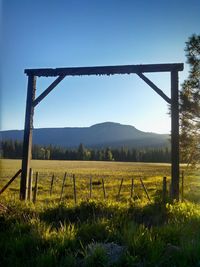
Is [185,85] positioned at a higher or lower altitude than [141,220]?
higher

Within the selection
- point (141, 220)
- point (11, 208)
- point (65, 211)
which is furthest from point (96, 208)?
point (11, 208)

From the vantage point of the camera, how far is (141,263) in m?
6.38

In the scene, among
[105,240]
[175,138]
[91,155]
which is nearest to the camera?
[105,240]

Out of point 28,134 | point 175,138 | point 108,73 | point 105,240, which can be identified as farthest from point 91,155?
point 105,240

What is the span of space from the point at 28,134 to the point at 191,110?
33.7 feet

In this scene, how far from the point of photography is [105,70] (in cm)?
1285

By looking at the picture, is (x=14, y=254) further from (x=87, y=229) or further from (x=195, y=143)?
(x=195, y=143)

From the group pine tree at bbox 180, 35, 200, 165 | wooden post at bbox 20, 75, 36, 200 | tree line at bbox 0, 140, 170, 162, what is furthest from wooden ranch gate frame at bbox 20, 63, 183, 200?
tree line at bbox 0, 140, 170, 162

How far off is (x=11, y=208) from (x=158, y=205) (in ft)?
13.5

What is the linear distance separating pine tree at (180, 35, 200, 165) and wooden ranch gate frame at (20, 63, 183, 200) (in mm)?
8251

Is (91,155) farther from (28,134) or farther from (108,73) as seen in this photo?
(108,73)

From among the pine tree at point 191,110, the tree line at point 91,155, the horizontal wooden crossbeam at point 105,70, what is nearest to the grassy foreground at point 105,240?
the horizontal wooden crossbeam at point 105,70

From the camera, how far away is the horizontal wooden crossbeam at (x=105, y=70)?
12359mm

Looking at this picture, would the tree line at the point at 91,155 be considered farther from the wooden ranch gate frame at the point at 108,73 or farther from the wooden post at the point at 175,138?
the wooden post at the point at 175,138
